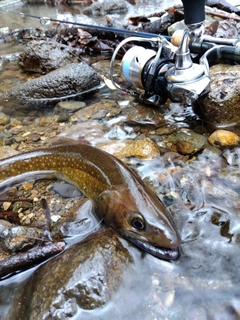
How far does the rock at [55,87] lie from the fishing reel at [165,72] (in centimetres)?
126

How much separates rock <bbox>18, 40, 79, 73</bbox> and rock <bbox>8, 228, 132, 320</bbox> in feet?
15.4

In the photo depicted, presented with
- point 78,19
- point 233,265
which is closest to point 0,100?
point 233,265

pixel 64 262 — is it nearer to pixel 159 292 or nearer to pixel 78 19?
pixel 159 292

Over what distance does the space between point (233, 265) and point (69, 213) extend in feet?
5.01

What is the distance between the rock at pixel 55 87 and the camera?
5215 mm

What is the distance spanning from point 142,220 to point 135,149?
55.5 inches

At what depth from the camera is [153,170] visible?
11.1 feet

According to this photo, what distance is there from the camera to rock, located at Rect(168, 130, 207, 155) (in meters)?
3.65

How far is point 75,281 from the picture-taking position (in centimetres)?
212

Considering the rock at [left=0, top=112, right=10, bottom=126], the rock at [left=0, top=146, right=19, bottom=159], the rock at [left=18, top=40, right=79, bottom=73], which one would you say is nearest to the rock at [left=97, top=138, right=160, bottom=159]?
the rock at [left=0, top=146, right=19, bottom=159]

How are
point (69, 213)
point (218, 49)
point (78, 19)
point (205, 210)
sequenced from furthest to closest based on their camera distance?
point (78, 19) → point (218, 49) → point (69, 213) → point (205, 210)

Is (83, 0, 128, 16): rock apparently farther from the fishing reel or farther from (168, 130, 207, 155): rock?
(168, 130, 207, 155): rock

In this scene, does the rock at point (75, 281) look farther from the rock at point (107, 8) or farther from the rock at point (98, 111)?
the rock at point (107, 8)

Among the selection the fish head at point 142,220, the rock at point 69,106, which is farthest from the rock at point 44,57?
the fish head at point 142,220
